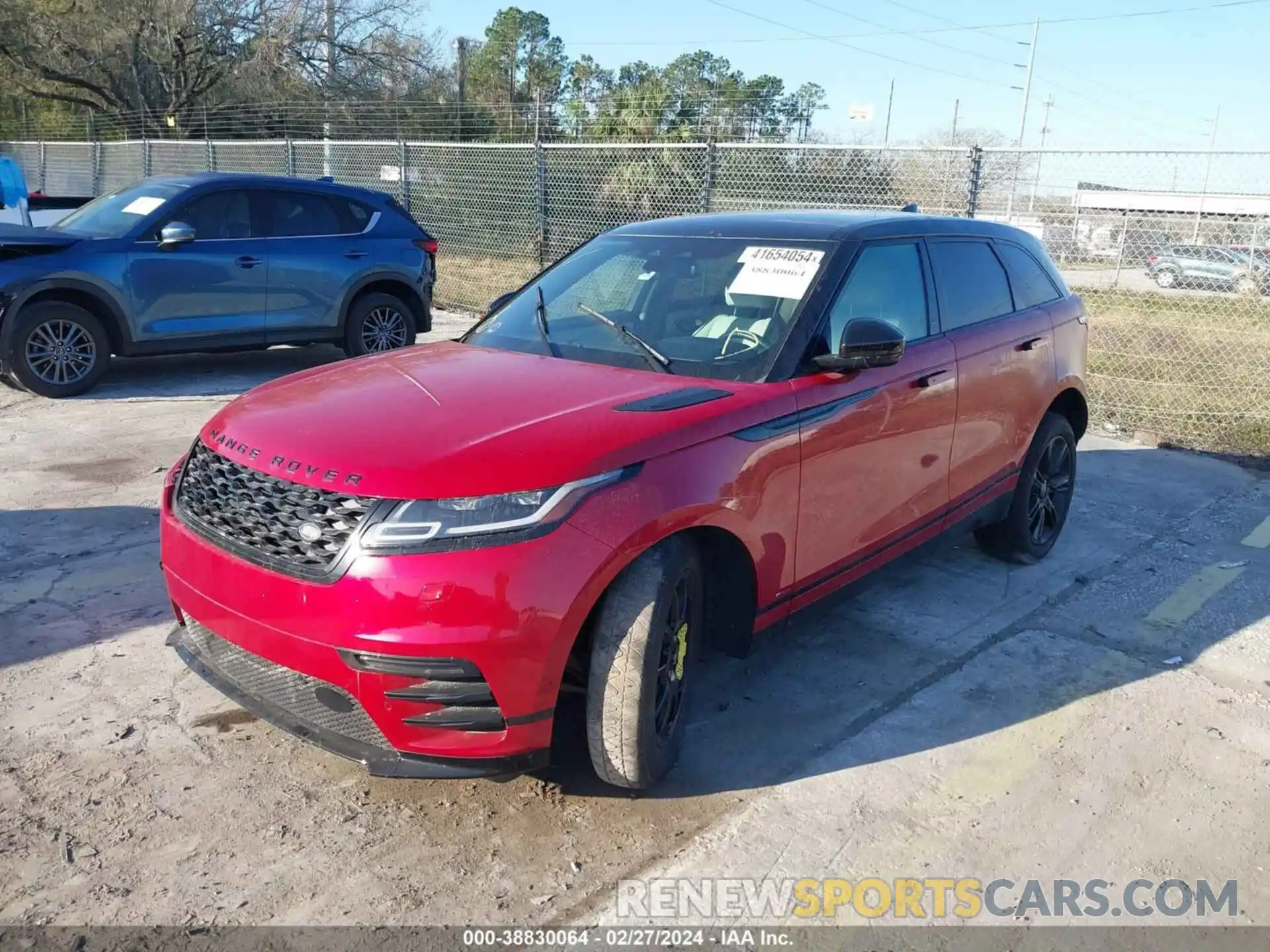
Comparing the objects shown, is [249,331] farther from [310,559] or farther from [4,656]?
[310,559]

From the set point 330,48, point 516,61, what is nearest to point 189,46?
point 330,48

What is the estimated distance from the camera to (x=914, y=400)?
411 cm

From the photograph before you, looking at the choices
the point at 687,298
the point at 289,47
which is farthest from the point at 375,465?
the point at 289,47

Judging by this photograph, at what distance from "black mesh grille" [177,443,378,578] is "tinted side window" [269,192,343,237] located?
6181 millimetres

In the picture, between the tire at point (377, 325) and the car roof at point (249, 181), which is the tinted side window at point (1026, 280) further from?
the car roof at point (249, 181)

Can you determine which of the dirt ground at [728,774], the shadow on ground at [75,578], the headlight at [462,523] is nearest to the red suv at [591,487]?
the headlight at [462,523]

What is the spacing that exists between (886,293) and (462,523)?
2.24m

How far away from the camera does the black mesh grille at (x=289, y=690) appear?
2.81 metres

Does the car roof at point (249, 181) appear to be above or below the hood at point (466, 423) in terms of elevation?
above

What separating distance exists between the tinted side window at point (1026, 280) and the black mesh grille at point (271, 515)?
3631 millimetres

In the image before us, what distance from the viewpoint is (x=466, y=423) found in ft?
10.0

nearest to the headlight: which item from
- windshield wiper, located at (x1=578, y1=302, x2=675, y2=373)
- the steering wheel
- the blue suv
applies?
windshield wiper, located at (x1=578, y1=302, x2=675, y2=373)

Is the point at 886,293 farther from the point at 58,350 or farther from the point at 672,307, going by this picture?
the point at 58,350

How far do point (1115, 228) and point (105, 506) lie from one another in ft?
34.8
